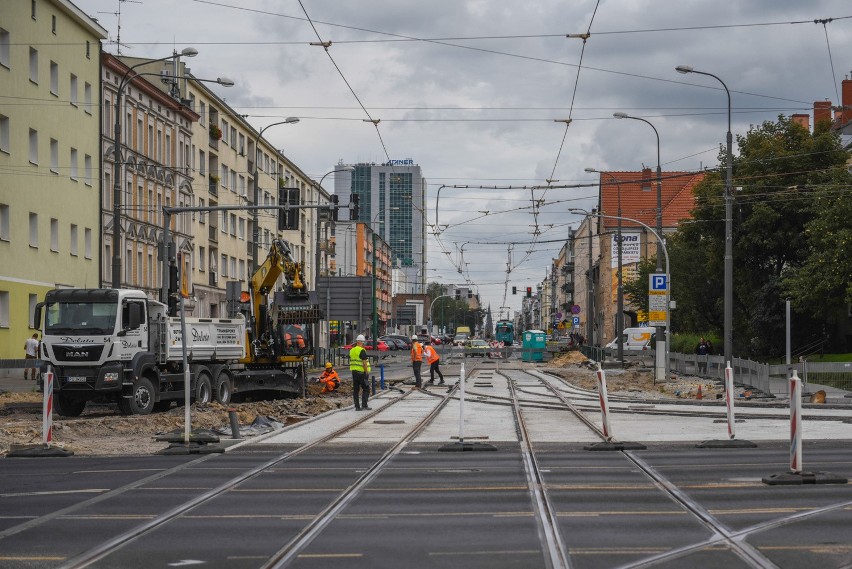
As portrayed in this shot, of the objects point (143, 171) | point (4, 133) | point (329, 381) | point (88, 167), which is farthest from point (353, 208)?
point (143, 171)

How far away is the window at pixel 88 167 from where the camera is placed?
5272 cm

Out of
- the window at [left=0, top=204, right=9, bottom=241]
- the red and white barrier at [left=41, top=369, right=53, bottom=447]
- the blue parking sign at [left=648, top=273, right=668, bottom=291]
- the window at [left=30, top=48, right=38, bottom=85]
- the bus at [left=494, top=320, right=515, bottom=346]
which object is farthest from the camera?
the bus at [left=494, top=320, right=515, bottom=346]

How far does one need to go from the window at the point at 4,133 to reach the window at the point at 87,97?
7.72 metres

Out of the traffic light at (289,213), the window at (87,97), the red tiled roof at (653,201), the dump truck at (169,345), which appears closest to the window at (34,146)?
the window at (87,97)

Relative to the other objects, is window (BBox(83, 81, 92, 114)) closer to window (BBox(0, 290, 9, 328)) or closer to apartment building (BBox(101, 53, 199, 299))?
apartment building (BBox(101, 53, 199, 299))

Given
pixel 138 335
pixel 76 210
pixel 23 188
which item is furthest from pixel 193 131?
pixel 138 335

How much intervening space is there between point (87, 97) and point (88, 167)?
2.94 metres

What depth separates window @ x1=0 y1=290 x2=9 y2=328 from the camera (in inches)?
1738

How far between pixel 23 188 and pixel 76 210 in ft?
18.6

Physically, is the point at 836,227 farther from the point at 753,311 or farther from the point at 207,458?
the point at 207,458

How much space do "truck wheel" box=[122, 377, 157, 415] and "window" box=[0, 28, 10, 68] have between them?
1989 cm

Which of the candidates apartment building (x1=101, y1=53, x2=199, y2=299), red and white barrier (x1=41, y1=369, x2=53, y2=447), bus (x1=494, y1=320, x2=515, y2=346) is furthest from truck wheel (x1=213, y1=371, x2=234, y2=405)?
bus (x1=494, y1=320, x2=515, y2=346)

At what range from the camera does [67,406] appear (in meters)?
28.4

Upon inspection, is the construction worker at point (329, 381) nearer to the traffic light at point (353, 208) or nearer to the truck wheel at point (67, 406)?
the traffic light at point (353, 208)
